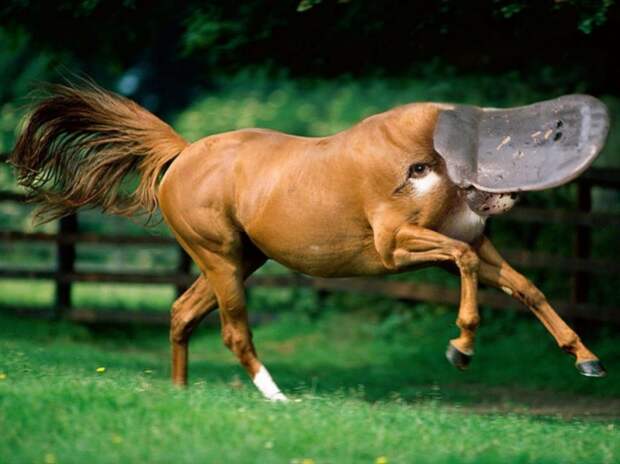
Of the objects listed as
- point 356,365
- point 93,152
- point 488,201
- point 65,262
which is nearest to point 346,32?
point 93,152

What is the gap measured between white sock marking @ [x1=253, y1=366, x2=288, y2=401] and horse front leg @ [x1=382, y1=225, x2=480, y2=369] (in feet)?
3.77

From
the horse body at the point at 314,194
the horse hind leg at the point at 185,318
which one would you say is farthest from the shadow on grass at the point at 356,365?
the horse body at the point at 314,194

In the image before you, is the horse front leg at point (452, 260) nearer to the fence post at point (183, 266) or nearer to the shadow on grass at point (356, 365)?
the shadow on grass at point (356, 365)

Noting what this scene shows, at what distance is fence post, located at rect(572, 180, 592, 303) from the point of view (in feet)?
41.4

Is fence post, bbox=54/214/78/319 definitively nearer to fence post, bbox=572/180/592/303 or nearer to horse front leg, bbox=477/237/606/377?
fence post, bbox=572/180/592/303

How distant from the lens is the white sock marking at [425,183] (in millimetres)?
7824

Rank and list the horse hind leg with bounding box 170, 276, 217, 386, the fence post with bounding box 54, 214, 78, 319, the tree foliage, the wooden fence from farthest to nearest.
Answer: the fence post with bounding box 54, 214, 78, 319 → the wooden fence → the tree foliage → the horse hind leg with bounding box 170, 276, 217, 386

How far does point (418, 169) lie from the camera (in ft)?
25.9

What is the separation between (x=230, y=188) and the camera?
877 cm

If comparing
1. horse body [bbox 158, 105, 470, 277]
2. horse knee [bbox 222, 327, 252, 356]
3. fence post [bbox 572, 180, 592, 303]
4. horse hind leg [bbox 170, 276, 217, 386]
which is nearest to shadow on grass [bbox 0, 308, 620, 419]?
horse hind leg [bbox 170, 276, 217, 386]

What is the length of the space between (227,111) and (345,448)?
23.2 m

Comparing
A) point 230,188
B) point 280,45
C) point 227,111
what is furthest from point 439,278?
point 227,111

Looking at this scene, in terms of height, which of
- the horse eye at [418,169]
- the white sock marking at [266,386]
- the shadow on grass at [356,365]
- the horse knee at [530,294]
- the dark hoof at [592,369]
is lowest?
the shadow on grass at [356,365]

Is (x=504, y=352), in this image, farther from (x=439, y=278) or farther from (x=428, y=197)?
(x=428, y=197)
